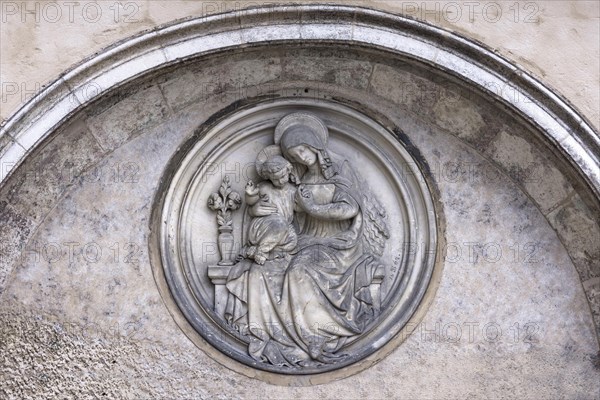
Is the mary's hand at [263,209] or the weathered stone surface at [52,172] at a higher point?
the mary's hand at [263,209]

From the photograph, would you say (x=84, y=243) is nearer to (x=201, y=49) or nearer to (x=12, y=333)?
(x=12, y=333)

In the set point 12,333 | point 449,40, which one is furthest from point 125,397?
point 449,40

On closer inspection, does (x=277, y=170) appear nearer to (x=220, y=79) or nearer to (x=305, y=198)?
(x=305, y=198)

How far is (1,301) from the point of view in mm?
6254

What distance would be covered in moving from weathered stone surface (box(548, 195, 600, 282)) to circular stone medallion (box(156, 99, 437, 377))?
2.24ft

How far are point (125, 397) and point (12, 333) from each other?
0.67 m

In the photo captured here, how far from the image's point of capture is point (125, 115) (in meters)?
6.36

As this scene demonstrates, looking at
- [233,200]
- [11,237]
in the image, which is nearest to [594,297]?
[233,200]

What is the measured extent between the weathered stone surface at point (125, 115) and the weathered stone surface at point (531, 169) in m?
1.81

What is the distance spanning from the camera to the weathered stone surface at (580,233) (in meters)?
6.34

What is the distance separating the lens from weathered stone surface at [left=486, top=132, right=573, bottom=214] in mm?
6367

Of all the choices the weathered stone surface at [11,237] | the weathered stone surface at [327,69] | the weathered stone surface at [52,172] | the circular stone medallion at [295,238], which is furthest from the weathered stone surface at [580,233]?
the weathered stone surface at [11,237]

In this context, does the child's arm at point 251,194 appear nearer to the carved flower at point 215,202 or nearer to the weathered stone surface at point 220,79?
the carved flower at point 215,202

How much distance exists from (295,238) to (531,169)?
1323 millimetres
